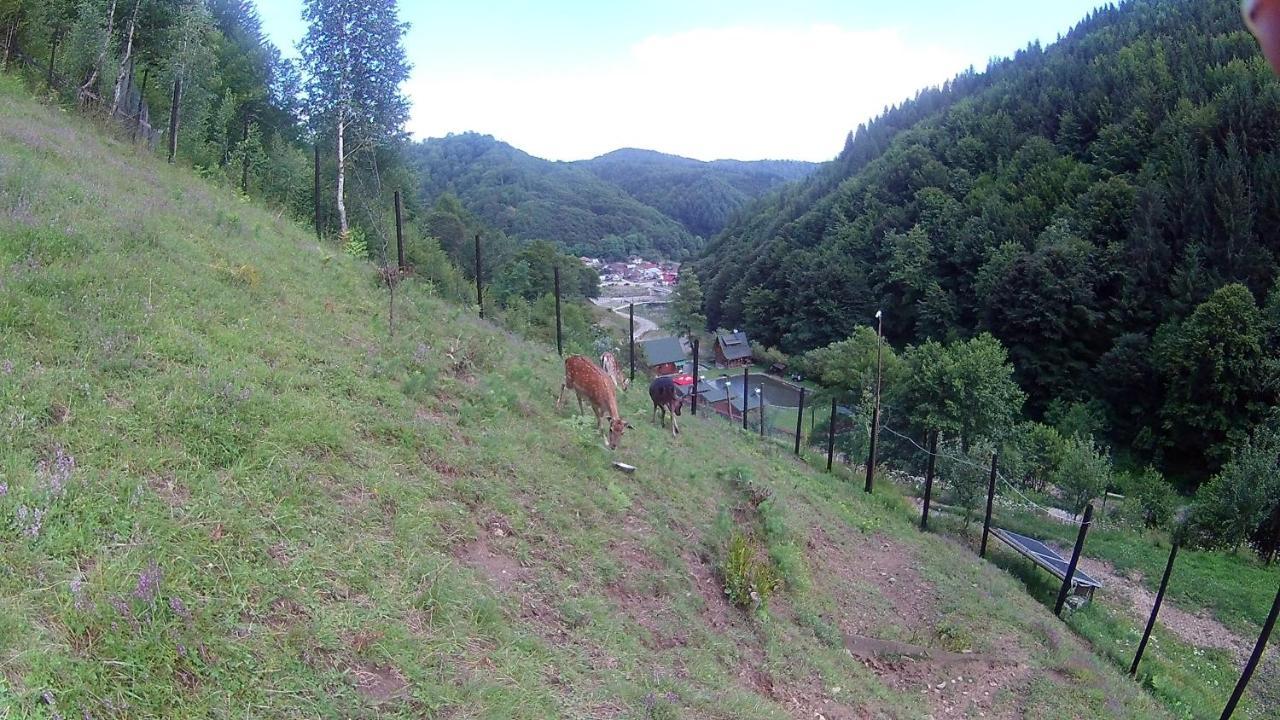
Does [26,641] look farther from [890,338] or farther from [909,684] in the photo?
[890,338]

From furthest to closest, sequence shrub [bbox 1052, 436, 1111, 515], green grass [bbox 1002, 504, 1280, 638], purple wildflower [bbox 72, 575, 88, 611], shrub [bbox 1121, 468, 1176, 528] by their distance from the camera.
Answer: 1. shrub [bbox 1121, 468, 1176, 528]
2. shrub [bbox 1052, 436, 1111, 515]
3. green grass [bbox 1002, 504, 1280, 638]
4. purple wildflower [bbox 72, 575, 88, 611]

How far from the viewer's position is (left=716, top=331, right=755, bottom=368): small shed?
7512 centimetres

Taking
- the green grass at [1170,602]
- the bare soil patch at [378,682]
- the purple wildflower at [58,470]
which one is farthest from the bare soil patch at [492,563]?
the green grass at [1170,602]

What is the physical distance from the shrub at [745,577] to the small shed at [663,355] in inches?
1779

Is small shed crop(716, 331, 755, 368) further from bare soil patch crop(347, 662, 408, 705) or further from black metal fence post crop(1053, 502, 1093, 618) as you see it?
bare soil patch crop(347, 662, 408, 705)

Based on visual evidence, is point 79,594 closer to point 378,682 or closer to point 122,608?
point 122,608

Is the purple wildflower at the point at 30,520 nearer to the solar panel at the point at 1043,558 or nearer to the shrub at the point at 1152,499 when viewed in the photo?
the solar panel at the point at 1043,558

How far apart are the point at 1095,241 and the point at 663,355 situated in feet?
131

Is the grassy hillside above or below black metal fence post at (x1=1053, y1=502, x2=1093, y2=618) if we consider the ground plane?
above

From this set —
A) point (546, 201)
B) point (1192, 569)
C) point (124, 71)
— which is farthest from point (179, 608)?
point (546, 201)

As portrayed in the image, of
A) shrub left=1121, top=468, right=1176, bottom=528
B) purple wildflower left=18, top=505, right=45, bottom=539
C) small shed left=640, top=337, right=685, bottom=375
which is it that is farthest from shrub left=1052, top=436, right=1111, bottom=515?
purple wildflower left=18, top=505, right=45, bottom=539

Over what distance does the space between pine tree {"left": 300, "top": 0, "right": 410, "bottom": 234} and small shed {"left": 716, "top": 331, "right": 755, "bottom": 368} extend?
175ft

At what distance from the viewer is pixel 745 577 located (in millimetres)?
8867

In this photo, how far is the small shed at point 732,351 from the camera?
246 feet
